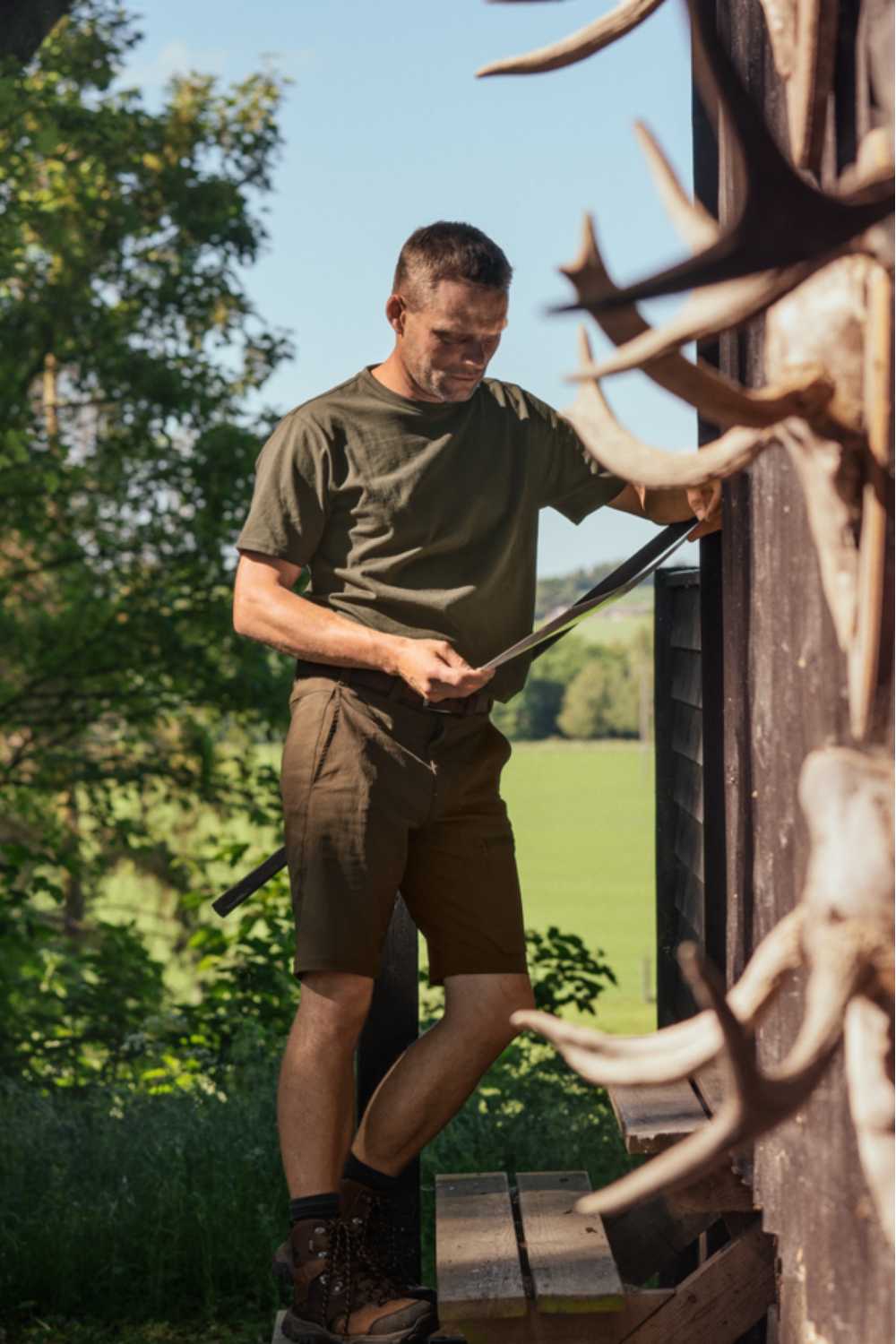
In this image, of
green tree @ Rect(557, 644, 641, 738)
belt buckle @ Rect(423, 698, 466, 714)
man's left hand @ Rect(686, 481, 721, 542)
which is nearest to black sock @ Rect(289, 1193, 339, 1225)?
belt buckle @ Rect(423, 698, 466, 714)

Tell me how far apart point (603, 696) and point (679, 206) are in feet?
71.5

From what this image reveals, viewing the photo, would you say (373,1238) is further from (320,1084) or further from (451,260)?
(451,260)

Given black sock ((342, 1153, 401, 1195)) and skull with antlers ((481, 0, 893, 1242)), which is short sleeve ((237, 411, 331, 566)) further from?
skull with antlers ((481, 0, 893, 1242))

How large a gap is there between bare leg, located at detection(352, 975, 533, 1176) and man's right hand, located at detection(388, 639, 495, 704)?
21.7 inches

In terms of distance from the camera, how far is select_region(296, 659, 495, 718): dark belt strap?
8.77 feet

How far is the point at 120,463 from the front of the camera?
806cm

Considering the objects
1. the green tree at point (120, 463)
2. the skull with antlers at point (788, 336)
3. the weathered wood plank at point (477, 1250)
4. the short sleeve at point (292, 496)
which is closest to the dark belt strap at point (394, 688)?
the short sleeve at point (292, 496)

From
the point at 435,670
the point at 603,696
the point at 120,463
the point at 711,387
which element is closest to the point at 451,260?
the point at 435,670

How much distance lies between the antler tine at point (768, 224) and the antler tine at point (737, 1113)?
52cm

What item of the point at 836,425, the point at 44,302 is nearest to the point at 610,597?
the point at 836,425

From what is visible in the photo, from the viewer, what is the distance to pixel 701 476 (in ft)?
4.71

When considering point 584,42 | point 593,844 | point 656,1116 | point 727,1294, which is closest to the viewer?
point 584,42

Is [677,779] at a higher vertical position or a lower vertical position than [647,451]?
Answer: lower

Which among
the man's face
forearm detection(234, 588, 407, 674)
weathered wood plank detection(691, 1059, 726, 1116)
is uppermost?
the man's face
